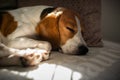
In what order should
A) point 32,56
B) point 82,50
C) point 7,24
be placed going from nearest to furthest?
A: point 32,56 → point 82,50 → point 7,24

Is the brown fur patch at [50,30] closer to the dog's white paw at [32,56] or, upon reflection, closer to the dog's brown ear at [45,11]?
the dog's brown ear at [45,11]

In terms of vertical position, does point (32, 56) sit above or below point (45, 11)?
below

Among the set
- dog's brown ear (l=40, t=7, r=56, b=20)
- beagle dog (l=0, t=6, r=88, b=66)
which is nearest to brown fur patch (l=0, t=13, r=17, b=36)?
beagle dog (l=0, t=6, r=88, b=66)

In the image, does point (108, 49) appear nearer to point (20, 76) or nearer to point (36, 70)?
point (36, 70)

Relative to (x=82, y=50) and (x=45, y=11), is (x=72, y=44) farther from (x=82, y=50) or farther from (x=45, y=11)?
(x=45, y=11)

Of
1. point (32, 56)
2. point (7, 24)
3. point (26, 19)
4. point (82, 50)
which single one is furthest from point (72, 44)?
point (7, 24)

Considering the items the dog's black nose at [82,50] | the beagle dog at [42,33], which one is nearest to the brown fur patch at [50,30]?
the beagle dog at [42,33]

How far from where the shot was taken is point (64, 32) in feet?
5.95

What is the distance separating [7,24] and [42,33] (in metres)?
0.35

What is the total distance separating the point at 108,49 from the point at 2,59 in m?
0.99

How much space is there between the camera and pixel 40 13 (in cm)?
202

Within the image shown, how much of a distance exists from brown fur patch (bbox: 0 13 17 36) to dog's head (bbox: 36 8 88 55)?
0.80 feet

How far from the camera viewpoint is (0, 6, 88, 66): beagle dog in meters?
1.74

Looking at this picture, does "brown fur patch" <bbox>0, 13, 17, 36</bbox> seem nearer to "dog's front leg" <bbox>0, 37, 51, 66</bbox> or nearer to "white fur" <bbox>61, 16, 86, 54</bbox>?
"dog's front leg" <bbox>0, 37, 51, 66</bbox>
